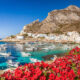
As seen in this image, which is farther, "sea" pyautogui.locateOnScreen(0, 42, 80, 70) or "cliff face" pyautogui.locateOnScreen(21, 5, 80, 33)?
"cliff face" pyautogui.locateOnScreen(21, 5, 80, 33)

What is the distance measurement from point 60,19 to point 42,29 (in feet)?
112

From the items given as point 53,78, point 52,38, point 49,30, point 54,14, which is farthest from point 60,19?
point 53,78

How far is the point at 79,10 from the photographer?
638ft

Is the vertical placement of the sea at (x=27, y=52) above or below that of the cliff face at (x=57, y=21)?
below

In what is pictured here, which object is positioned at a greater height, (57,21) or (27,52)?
(57,21)

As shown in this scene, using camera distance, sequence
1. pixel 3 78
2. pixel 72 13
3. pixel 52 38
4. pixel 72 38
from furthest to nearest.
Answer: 1. pixel 72 13
2. pixel 52 38
3. pixel 72 38
4. pixel 3 78

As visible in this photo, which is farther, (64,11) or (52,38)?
(64,11)

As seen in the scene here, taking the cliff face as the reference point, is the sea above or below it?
below

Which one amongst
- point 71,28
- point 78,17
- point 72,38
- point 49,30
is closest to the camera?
point 72,38

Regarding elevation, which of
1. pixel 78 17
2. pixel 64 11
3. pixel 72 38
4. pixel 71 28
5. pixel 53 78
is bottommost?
pixel 53 78

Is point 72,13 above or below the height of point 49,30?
above

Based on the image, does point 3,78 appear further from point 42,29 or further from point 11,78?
point 42,29

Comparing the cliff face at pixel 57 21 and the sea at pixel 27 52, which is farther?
the cliff face at pixel 57 21

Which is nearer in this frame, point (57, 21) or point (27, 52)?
point (27, 52)
